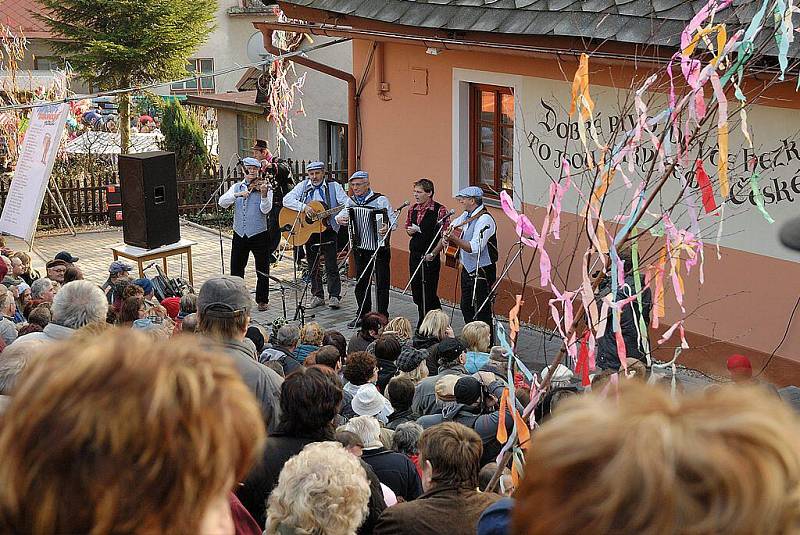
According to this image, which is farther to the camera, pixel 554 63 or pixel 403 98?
pixel 403 98

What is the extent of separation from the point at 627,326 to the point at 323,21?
639cm

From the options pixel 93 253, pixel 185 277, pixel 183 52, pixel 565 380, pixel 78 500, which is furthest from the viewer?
pixel 183 52

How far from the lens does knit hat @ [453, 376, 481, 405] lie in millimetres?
5652

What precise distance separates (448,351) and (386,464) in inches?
98.2

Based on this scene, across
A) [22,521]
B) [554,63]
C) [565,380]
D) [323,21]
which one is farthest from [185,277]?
[22,521]

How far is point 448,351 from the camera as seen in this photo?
277 inches

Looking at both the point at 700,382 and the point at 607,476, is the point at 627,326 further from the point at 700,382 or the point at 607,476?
the point at 607,476

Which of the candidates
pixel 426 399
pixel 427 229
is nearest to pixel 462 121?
pixel 427 229

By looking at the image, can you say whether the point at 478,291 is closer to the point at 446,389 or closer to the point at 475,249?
→ the point at 475,249

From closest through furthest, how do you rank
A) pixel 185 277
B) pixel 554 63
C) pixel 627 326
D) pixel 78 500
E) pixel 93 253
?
1. pixel 78 500
2. pixel 627 326
3. pixel 554 63
4. pixel 185 277
5. pixel 93 253

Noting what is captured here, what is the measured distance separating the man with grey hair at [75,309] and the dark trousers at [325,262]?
664cm

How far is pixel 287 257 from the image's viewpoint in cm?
1520

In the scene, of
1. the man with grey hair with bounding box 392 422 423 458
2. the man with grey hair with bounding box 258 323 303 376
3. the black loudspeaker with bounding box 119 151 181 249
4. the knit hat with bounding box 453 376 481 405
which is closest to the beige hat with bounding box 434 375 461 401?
the knit hat with bounding box 453 376 481 405

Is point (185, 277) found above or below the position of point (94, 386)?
below
